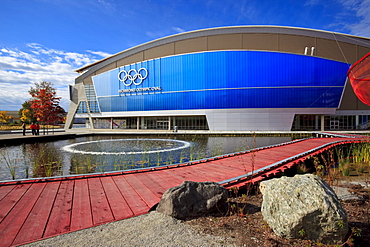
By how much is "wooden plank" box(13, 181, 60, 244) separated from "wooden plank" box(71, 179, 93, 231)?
461 mm

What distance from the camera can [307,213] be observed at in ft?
9.35

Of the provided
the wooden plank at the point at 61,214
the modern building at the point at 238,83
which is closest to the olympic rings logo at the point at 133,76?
the modern building at the point at 238,83

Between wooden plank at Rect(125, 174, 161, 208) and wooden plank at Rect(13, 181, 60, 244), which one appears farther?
wooden plank at Rect(125, 174, 161, 208)

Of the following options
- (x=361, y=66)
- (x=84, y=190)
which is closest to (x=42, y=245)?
(x=84, y=190)

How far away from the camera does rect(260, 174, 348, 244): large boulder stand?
2822mm

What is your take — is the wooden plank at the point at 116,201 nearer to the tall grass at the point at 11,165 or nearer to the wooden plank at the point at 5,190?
the wooden plank at the point at 5,190

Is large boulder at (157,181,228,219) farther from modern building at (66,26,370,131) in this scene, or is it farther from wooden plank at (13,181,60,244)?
modern building at (66,26,370,131)

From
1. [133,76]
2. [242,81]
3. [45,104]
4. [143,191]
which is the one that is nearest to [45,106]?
[45,104]

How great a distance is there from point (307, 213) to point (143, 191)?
375 cm

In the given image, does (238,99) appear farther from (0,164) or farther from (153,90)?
(0,164)

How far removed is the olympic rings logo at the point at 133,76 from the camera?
4416cm

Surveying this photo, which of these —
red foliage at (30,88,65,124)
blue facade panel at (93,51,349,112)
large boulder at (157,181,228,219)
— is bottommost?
large boulder at (157,181,228,219)

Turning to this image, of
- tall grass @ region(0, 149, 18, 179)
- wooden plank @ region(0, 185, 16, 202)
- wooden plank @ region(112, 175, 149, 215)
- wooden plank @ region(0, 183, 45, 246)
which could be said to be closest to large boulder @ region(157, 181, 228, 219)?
wooden plank @ region(112, 175, 149, 215)

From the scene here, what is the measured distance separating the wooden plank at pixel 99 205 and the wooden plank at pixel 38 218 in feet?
2.72
